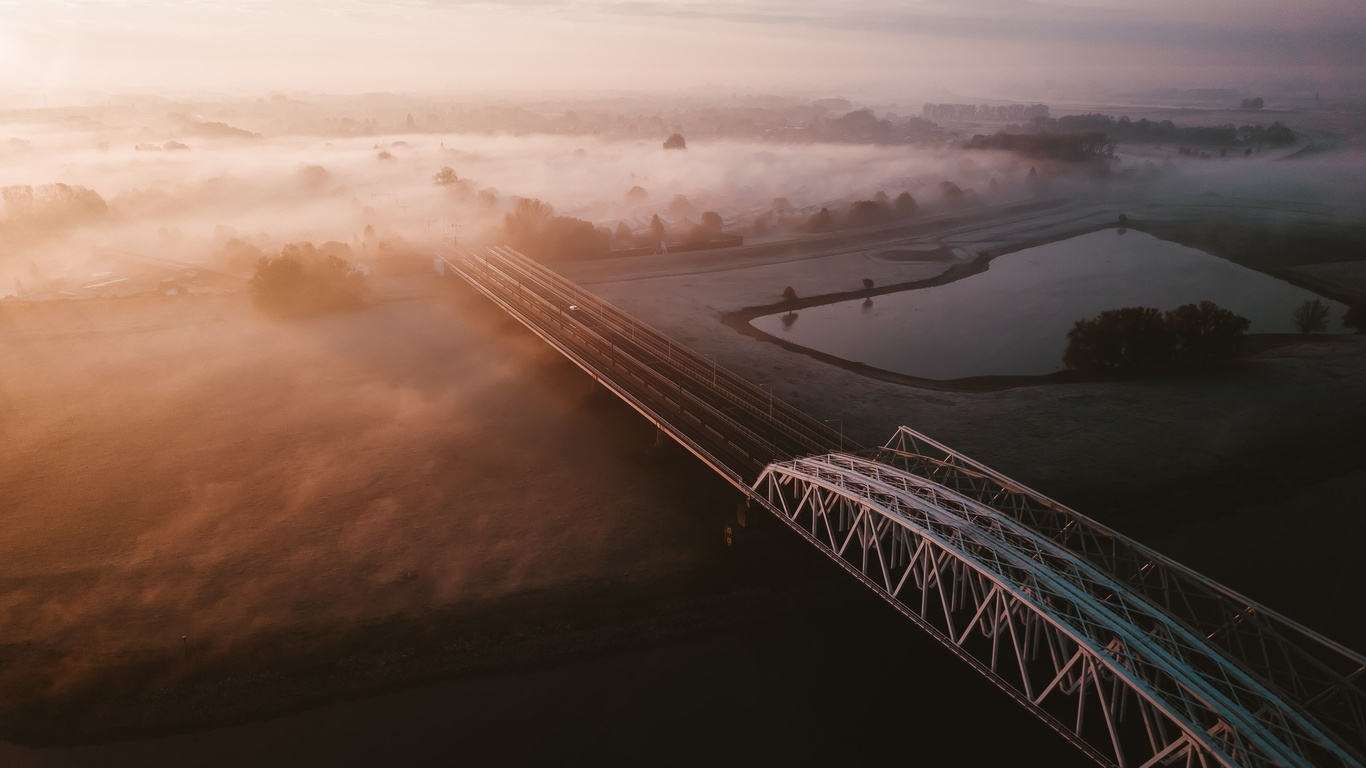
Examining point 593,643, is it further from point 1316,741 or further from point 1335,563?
point 1335,563

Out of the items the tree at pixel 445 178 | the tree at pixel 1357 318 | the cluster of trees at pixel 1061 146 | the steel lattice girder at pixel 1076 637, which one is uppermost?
the cluster of trees at pixel 1061 146

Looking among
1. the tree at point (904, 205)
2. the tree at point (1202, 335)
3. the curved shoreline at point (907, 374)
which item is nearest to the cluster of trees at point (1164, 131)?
the tree at point (904, 205)

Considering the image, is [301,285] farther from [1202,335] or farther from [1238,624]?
[1202,335]

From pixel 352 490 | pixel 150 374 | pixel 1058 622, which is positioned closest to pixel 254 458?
pixel 352 490

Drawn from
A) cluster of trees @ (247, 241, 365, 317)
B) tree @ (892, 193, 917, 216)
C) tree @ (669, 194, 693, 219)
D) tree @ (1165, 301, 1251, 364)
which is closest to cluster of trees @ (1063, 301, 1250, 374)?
tree @ (1165, 301, 1251, 364)

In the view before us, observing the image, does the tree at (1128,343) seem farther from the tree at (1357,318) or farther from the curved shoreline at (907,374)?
the tree at (1357,318)

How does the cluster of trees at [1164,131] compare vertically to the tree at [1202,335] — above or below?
above

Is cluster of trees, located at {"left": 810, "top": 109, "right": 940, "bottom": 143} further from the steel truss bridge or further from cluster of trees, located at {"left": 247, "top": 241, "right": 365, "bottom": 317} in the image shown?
the steel truss bridge
